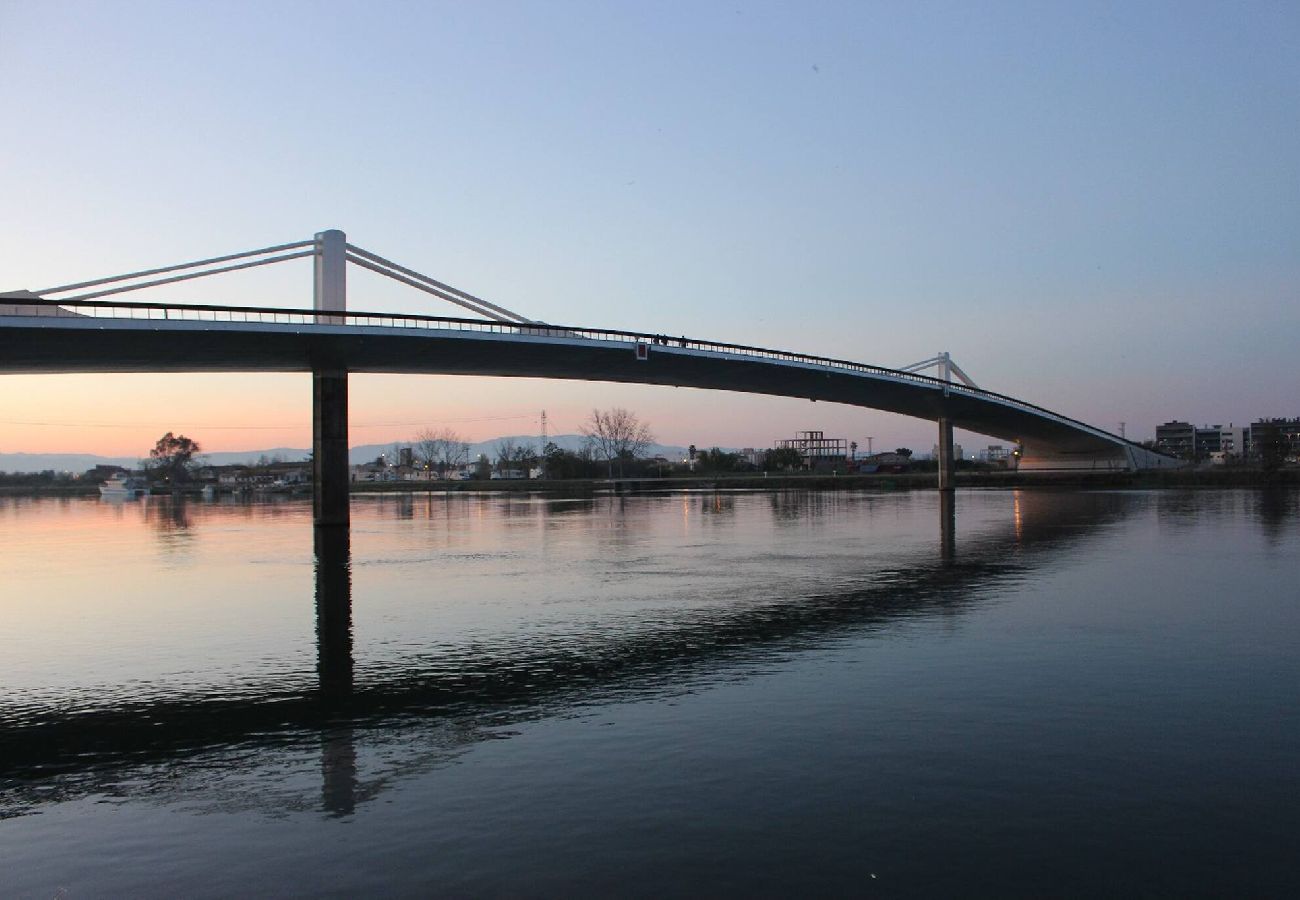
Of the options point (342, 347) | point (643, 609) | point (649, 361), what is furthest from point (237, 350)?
point (643, 609)

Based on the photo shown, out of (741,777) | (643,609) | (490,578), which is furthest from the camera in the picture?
(490,578)

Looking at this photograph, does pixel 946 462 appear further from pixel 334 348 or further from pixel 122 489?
pixel 122 489

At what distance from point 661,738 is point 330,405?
46.2 meters

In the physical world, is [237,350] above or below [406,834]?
above

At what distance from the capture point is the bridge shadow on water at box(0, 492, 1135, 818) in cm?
1015

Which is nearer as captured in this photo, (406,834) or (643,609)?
(406,834)

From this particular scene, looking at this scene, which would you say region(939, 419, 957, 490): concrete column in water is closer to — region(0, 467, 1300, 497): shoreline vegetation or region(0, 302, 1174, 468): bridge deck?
region(0, 302, 1174, 468): bridge deck

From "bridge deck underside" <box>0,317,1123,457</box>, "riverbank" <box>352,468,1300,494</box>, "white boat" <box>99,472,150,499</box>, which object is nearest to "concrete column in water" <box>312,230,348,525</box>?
"bridge deck underside" <box>0,317,1123,457</box>

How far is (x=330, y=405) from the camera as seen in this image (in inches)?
2122

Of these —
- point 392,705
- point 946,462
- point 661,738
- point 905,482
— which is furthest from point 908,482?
point 661,738

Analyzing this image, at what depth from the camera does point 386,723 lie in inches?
474

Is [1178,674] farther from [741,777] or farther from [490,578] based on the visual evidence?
[490,578]

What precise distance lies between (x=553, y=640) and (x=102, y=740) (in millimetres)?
7552

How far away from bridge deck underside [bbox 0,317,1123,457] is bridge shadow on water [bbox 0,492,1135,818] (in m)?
30.5
